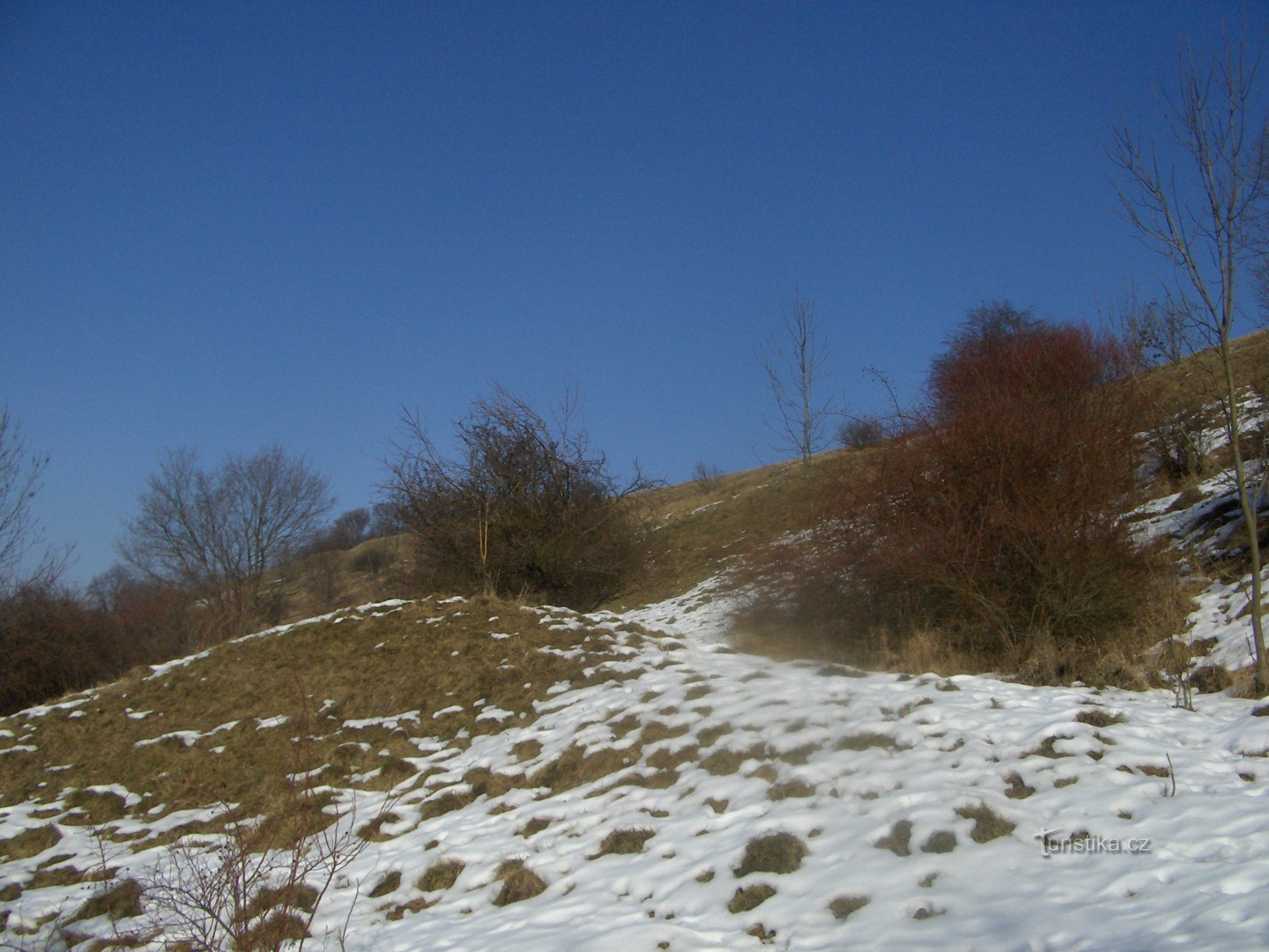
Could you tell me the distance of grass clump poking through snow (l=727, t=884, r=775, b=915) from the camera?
4.43 meters

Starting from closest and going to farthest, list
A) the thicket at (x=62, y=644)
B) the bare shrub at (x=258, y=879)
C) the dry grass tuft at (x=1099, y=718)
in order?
the bare shrub at (x=258, y=879) < the dry grass tuft at (x=1099, y=718) < the thicket at (x=62, y=644)

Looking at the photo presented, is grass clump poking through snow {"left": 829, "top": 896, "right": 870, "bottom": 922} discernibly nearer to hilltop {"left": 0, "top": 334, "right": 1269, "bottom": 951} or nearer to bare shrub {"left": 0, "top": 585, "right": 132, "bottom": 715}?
hilltop {"left": 0, "top": 334, "right": 1269, "bottom": 951}

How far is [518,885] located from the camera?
5.32 metres

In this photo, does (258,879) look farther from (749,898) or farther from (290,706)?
(290,706)

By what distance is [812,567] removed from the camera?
1262cm

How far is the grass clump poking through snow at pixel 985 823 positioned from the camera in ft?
14.8

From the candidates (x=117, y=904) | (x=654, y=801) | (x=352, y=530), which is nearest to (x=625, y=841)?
(x=654, y=801)

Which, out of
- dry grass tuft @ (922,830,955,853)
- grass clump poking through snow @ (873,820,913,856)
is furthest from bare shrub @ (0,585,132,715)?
dry grass tuft @ (922,830,955,853)

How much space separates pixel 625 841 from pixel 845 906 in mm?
1890

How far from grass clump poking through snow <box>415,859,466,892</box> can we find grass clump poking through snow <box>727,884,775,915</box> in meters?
2.20

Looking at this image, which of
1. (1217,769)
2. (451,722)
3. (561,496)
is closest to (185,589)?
(561,496)

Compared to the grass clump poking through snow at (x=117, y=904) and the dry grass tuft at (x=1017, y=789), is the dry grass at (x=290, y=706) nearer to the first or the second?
the grass clump poking through snow at (x=117, y=904)

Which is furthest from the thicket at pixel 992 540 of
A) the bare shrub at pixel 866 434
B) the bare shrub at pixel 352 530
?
the bare shrub at pixel 352 530

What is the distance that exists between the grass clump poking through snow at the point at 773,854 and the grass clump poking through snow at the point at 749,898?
0.17 m
